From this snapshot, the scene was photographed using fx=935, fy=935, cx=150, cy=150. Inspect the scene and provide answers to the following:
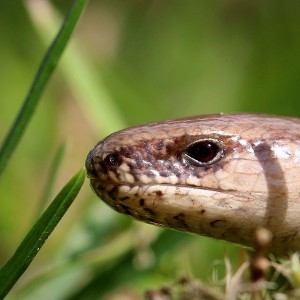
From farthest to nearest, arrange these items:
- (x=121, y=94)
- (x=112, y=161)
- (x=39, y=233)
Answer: (x=121, y=94) < (x=112, y=161) < (x=39, y=233)

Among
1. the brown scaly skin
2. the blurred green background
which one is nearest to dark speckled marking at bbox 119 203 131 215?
the brown scaly skin

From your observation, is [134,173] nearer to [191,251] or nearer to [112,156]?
[112,156]

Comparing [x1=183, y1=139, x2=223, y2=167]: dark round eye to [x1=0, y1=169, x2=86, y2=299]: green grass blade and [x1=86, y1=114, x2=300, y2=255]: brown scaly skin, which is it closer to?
[x1=86, y1=114, x2=300, y2=255]: brown scaly skin

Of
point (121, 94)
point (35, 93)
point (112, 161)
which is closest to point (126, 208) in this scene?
point (112, 161)

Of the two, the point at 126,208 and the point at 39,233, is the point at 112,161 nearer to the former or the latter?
the point at 126,208

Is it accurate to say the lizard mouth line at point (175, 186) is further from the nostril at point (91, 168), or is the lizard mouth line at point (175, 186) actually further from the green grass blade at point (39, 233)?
the green grass blade at point (39, 233)

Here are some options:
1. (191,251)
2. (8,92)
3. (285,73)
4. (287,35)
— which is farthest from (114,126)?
(287,35)

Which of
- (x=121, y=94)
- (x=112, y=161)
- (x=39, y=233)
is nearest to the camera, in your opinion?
(x=39, y=233)
